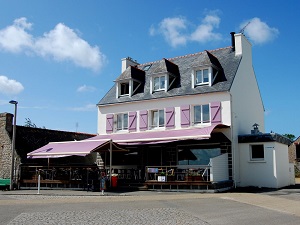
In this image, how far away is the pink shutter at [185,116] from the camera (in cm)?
2375

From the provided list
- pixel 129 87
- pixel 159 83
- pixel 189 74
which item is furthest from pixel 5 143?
pixel 189 74

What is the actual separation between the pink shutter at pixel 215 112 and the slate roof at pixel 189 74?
2.98 feet

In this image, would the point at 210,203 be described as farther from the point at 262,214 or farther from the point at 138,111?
the point at 138,111

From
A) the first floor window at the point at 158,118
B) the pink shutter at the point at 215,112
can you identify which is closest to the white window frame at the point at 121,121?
the first floor window at the point at 158,118

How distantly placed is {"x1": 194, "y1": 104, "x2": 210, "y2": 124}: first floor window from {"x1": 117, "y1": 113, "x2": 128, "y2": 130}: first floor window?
18.8 feet

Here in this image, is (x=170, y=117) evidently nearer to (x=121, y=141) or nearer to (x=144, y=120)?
(x=144, y=120)

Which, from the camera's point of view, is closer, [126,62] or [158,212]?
[158,212]

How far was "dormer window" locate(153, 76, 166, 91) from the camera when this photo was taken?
26058mm

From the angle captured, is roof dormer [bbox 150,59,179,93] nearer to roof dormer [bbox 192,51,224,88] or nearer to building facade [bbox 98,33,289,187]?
building facade [bbox 98,33,289,187]

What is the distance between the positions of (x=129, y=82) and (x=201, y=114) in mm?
6623

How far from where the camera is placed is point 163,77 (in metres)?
26.1

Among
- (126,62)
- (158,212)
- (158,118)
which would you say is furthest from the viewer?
(126,62)

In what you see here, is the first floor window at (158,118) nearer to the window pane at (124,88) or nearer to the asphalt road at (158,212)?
the window pane at (124,88)

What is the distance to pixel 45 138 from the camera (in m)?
28.9
